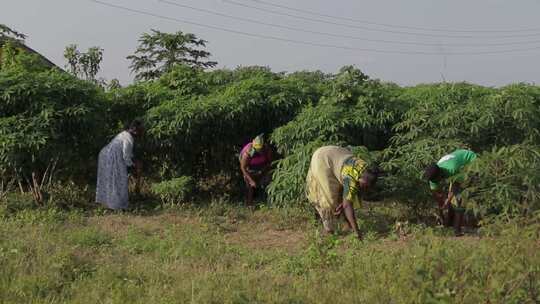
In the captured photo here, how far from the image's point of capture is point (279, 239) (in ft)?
20.9

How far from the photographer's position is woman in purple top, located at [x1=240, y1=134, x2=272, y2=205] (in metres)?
7.81

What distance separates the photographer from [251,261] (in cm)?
516

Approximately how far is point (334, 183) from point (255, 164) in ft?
6.44

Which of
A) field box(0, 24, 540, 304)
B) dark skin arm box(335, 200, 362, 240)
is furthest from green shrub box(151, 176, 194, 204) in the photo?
dark skin arm box(335, 200, 362, 240)

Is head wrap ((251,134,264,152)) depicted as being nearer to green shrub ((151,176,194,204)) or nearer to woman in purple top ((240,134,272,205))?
woman in purple top ((240,134,272,205))

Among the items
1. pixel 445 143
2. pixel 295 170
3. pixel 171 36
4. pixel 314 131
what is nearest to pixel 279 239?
pixel 295 170

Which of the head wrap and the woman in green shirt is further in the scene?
the head wrap

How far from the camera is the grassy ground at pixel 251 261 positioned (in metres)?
3.37

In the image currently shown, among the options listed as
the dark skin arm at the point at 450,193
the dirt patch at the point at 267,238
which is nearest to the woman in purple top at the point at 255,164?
the dirt patch at the point at 267,238

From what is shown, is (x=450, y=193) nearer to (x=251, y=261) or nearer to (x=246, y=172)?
(x=251, y=261)

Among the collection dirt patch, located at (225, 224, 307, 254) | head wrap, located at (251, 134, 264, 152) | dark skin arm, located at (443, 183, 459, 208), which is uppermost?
head wrap, located at (251, 134, 264, 152)

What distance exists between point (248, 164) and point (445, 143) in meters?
2.73

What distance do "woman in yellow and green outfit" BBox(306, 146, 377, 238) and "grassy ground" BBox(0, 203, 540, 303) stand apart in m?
0.32

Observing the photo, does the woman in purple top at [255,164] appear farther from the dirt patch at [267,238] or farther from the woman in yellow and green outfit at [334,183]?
the woman in yellow and green outfit at [334,183]
